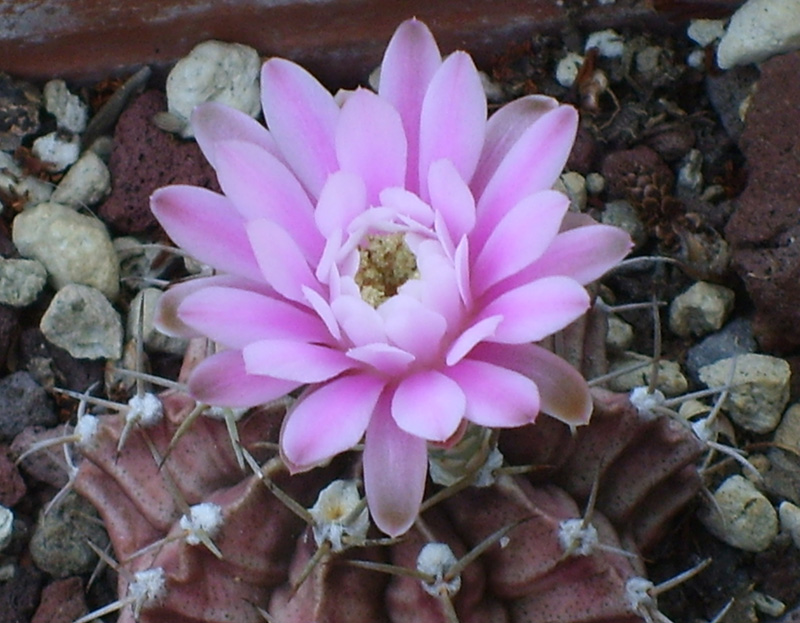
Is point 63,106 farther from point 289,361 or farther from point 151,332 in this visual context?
point 289,361

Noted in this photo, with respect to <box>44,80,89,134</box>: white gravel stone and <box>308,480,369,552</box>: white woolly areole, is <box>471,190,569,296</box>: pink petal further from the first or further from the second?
<box>44,80,89,134</box>: white gravel stone

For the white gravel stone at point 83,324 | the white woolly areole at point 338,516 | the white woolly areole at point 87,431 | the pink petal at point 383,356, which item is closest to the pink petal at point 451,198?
the pink petal at point 383,356

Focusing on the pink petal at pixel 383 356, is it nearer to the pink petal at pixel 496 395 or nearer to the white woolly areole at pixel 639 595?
the pink petal at pixel 496 395

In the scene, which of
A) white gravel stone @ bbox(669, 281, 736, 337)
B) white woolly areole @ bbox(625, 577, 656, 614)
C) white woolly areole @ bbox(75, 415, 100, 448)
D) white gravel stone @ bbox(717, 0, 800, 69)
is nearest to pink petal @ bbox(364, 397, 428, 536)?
white woolly areole @ bbox(625, 577, 656, 614)

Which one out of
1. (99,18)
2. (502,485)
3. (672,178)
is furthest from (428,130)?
(99,18)

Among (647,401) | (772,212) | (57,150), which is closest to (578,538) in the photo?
(647,401)

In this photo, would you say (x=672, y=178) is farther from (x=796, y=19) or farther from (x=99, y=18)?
(x=99, y=18)
